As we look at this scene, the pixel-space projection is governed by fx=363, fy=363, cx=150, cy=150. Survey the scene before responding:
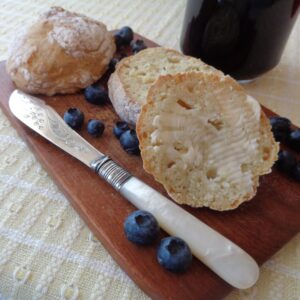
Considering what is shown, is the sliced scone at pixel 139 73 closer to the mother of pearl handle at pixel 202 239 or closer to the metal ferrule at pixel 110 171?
the metal ferrule at pixel 110 171

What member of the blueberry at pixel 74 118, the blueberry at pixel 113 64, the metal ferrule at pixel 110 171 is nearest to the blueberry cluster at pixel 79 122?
the blueberry at pixel 74 118

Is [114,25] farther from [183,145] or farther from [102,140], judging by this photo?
[183,145]

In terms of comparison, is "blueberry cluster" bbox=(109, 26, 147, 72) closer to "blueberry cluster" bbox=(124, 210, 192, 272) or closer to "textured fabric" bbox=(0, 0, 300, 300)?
"textured fabric" bbox=(0, 0, 300, 300)

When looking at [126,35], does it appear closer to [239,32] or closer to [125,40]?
[125,40]

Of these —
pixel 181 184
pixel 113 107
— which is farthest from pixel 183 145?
pixel 113 107

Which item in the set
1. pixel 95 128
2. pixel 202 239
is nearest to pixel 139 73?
pixel 95 128

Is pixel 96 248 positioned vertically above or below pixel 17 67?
below
